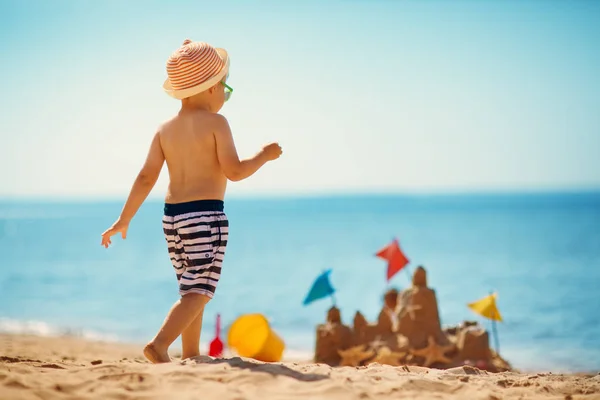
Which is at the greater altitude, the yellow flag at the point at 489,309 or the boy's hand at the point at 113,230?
the boy's hand at the point at 113,230

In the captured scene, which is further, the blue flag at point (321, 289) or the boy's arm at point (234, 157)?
the blue flag at point (321, 289)

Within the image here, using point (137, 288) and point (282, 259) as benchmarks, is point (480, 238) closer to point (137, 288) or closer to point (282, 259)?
point (282, 259)

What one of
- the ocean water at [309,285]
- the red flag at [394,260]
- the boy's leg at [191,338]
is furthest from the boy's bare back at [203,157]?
the ocean water at [309,285]

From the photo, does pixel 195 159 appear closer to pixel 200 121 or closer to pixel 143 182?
pixel 200 121

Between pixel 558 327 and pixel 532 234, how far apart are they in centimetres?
2870

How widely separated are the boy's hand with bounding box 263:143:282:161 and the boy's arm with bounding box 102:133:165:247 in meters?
0.55

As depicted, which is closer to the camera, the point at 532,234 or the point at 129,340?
the point at 129,340

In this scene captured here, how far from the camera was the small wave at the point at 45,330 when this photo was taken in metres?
12.2

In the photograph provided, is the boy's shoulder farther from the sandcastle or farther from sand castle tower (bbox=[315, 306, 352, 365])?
sand castle tower (bbox=[315, 306, 352, 365])

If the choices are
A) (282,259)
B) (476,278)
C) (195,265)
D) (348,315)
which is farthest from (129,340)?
(282,259)

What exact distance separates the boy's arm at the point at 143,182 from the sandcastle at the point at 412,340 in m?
3.52

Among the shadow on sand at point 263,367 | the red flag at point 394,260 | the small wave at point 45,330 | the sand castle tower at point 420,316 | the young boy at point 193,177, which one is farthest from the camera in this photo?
the small wave at point 45,330

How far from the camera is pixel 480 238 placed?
125 feet

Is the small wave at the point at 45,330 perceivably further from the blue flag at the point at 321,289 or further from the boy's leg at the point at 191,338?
the boy's leg at the point at 191,338
